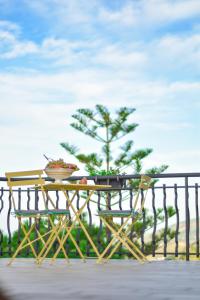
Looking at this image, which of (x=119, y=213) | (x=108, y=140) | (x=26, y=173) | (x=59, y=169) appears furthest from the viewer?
(x=108, y=140)

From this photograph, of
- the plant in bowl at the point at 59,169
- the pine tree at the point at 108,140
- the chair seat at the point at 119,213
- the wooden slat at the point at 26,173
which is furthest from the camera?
the pine tree at the point at 108,140

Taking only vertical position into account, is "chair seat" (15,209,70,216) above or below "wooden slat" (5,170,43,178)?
below

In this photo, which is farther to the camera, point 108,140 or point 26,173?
point 108,140

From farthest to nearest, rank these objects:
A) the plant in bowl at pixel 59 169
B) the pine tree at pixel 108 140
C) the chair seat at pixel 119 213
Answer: the pine tree at pixel 108 140
the plant in bowl at pixel 59 169
the chair seat at pixel 119 213

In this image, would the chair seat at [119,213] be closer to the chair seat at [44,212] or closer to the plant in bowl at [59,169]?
the chair seat at [44,212]

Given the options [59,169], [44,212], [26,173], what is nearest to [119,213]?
[44,212]

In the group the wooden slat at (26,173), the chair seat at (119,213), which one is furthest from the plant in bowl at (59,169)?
the chair seat at (119,213)

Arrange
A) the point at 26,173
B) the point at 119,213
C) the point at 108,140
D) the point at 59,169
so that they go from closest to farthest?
1. the point at 119,213
2. the point at 26,173
3. the point at 59,169
4. the point at 108,140

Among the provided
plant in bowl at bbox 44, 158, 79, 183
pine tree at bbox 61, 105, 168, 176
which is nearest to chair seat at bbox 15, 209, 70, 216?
plant in bowl at bbox 44, 158, 79, 183

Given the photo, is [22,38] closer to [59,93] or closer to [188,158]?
[59,93]

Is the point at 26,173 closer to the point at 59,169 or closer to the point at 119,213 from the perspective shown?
the point at 59,169

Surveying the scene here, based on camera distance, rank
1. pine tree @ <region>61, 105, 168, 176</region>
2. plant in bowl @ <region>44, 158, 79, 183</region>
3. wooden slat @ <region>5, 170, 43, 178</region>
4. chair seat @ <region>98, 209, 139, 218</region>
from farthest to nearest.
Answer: pine tree @ <region>61, 105, 168, 176</region>, plant in bowl @ <region>44, 158, 79, 183</region>, wooden slat @ <region>5, 170, 43, 178</region>, chair seat @ <region>98, 209, 139, 218</region>

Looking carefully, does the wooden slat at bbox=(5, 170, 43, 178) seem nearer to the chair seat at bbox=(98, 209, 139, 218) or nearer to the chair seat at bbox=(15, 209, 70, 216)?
the chair seat at bbox=(15, 209, 70, 216)

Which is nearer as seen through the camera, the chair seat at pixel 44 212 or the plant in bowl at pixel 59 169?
the chair seat at pixel 44 212
